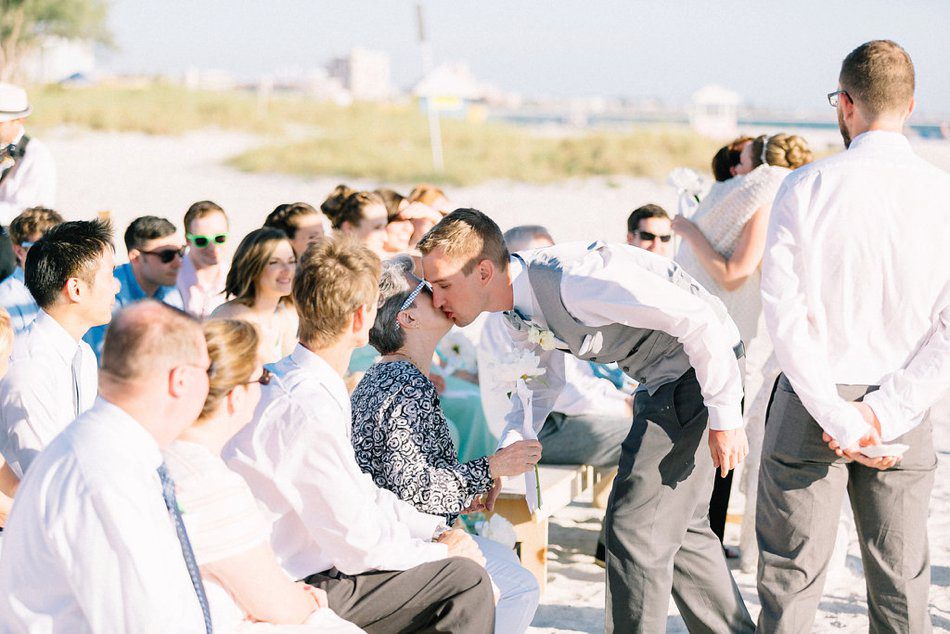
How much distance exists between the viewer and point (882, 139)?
10.2 feet

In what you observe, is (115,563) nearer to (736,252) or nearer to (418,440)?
(418,440)

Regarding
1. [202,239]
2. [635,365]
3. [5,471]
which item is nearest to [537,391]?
[635,365]

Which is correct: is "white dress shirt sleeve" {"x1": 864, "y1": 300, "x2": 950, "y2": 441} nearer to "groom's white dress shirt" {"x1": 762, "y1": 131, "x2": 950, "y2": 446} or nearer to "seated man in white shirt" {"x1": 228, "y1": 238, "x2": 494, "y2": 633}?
"groom's white dress shirt" {"x1": 762, "y1": 131, "x2": 950, "y2": 446}

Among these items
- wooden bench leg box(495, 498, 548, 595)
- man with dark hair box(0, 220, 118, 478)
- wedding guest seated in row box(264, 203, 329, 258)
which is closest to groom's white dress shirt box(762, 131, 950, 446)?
wooden bench leg box(495, 498, 548, 595)

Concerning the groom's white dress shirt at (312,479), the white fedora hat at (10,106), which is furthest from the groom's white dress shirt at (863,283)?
the white fedora hat at (10,106)

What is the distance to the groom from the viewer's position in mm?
3277

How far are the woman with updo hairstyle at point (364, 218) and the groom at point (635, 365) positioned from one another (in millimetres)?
Answer: 2829

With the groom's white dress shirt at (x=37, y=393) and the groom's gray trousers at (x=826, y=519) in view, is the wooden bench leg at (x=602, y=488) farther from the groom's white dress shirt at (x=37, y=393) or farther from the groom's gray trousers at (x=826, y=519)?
the groom's white dress shirt at (x=37, y=393)

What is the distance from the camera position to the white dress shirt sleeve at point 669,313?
3197 mm

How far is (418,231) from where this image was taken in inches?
253

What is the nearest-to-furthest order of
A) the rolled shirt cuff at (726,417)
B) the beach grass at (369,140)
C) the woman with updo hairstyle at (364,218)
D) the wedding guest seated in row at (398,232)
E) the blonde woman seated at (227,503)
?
the blonde woman seated at (227,503)
the rolled shirt cuff at (726,417)
the woman with updo hairstyle at (364,218)
the wedding guest seated in row at (398,232)
the beach grass at (369,140)

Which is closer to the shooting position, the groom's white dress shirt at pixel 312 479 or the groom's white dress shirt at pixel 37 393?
the groom's white dress shirt at pixel 312 479

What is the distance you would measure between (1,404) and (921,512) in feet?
9.64

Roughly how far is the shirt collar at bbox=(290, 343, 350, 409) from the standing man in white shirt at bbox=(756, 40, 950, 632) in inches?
53.0
